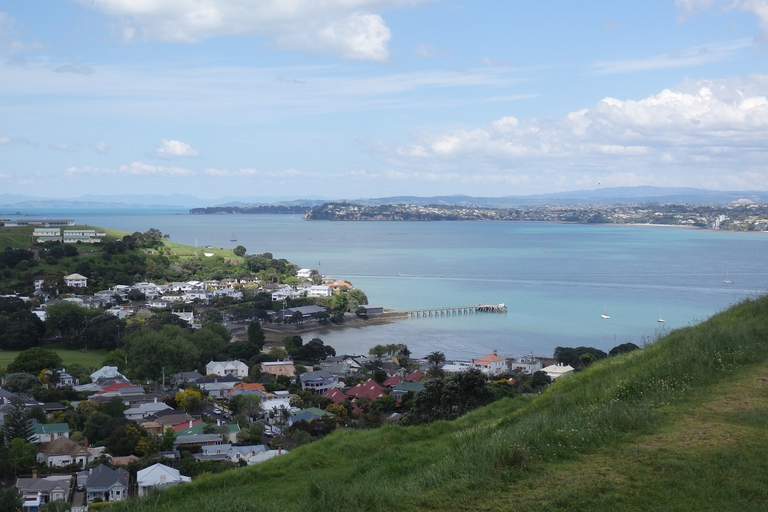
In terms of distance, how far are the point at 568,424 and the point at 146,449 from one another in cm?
840

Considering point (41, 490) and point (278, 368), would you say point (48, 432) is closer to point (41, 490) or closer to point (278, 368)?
point (41, 490)

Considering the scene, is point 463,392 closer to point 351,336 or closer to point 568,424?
point 568,424

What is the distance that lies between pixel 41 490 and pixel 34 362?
30.1ft

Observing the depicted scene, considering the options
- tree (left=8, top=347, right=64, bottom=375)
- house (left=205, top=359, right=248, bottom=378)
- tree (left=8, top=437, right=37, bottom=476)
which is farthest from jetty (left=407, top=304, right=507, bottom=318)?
tree (left=8, top=437, right=37, bottom=476)

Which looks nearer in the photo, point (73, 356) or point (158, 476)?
point (158, 476)

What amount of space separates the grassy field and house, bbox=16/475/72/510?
970cm

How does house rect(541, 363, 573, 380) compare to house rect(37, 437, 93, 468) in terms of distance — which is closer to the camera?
house rect(37, 437, 93, 468)

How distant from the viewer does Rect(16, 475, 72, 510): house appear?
8766 millimetres

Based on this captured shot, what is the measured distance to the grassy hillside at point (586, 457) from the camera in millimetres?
3361

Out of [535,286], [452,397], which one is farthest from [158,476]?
[535,286]

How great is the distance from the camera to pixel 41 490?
9.03 meters

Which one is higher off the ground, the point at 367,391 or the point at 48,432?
the point at 48,432

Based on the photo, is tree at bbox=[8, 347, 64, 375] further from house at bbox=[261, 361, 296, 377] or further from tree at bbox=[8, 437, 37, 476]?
tree at bbox=[8, 437, 37, 476]

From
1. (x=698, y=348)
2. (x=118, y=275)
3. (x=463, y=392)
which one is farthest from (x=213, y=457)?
(x=118, y=275)
